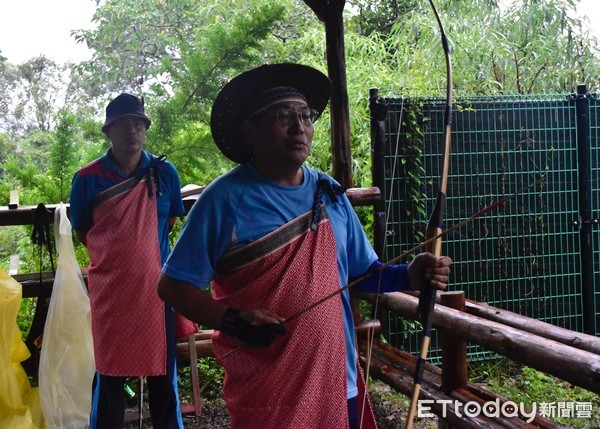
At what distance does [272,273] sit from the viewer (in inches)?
72.6

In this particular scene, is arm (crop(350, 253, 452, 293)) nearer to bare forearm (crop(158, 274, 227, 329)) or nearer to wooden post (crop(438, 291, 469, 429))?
bare forearm (crop(158, 274, 227, 329))

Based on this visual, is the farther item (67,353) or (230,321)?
(67,353)

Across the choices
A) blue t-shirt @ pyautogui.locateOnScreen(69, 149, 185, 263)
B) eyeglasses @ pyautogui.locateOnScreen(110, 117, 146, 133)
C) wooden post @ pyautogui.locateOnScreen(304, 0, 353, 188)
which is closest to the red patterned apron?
blue t-shirt @ pyautogui.locateOnScreen(69, 149, 185, 263)

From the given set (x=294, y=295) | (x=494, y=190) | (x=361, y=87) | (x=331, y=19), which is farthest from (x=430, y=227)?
(x=361, y=87)

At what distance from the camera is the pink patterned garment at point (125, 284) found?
11.2ft

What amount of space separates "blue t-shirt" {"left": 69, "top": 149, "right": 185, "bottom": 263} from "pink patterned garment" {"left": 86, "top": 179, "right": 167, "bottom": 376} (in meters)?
0.07

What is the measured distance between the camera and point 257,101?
6.56ft

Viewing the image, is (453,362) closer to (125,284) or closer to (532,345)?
(532,345)

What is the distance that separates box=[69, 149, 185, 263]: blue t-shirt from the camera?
136 inches

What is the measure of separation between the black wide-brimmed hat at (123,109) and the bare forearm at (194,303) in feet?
6.05

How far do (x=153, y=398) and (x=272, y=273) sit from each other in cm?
203

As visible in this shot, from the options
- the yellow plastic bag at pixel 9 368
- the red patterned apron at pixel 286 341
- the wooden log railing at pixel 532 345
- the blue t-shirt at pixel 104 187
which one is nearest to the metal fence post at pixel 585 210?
the wooden log railing at pixel 532 345

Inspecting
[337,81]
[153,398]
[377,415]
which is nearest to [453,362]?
[377,415]

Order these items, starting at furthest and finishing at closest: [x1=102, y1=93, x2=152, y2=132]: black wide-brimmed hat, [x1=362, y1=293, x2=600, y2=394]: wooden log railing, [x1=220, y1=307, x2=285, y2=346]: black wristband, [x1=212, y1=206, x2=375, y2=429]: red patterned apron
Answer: [x1=102, y1=93, x2=152, y2=132]: black wide-brimmed hat, [x1=362, y1=293, x2=600, y2=394]: wooden log railing, [x1=212, y1=206, x2=375, y2=429]: red patterned apron, [x1=220, y1=307, x2=285, y2=346]: black wristband
